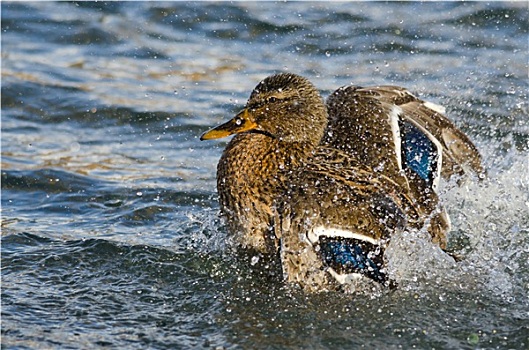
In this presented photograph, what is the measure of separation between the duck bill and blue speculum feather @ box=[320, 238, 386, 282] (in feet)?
2.72

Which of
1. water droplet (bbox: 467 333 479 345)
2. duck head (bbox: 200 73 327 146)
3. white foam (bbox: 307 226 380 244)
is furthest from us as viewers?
duck head (bbox: 200 73 327 146)

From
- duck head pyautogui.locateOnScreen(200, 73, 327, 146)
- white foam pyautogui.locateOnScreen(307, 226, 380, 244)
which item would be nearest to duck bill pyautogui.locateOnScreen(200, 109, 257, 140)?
duck head pyautogui.locateOnScreen(200, 73, 327, 146)

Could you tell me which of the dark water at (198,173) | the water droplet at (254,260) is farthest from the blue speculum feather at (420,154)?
the water droplet at (254,260)

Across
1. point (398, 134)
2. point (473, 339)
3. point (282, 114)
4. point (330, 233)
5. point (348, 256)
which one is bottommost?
point (473, 339)

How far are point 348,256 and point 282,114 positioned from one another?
0.98m

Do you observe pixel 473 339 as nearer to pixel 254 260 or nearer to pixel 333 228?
pixel 333 228

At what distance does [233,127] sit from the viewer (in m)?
5.39

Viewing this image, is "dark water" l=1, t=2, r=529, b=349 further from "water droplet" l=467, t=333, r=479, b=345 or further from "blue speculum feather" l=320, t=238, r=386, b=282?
"blue speculum feather" l=320, t=238, r=386, b=282

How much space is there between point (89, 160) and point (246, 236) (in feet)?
9.11

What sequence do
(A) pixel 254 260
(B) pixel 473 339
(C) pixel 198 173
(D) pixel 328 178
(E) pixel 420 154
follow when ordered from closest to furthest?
(B) pixel 473 339 → (D) pixel 328 178 → (A) pixel 254 260 → (E) pixel 420 154 → (C) pixel 198 173

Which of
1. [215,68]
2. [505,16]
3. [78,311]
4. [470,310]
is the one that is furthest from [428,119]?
[505,16]

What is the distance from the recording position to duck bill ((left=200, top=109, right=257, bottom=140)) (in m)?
5.37

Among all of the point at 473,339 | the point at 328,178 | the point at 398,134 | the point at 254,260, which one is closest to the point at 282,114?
the point at 328,178

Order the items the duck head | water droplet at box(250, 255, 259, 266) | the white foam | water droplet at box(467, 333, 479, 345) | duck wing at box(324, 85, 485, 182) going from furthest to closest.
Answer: duck wing at box(324, 85, 485, 182), the duck head, water droplet at box(250, 255, 259, 266), the white foam, water droplet at box(467, 333, 479, 345)
